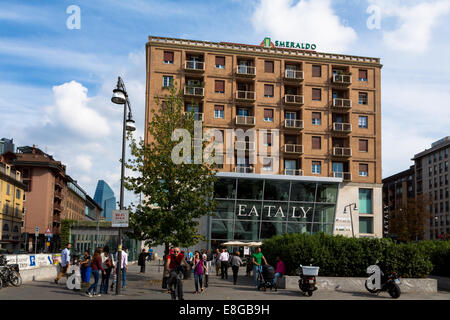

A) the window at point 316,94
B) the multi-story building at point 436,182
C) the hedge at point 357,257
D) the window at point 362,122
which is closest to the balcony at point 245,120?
the window at point 316,94

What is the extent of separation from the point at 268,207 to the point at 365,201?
15491 mm

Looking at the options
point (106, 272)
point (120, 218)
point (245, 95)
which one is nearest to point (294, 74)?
point (245, 95)

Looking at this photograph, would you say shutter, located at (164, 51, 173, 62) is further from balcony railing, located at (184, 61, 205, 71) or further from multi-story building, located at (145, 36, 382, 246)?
balcony railing, located at (184, 61, 205, 71)

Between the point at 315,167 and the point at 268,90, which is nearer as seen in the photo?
the point at 315,167

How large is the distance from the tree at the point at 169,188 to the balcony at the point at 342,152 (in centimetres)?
3161

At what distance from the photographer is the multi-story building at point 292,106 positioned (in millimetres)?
49344

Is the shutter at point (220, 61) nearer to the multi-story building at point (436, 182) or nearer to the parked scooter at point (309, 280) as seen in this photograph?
the parked scooter at point (309, 280)

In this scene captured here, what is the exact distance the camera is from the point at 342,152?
168 ft

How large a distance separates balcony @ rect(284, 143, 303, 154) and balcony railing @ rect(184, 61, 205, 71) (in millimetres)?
12794

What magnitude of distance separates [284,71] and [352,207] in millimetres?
17449

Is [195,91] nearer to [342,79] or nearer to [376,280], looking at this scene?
[342,79]

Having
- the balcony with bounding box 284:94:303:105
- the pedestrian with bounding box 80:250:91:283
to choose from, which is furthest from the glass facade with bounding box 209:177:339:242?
the pedestrian with bounding box 80:250:91:283

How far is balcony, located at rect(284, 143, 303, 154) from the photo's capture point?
50175 millimetres

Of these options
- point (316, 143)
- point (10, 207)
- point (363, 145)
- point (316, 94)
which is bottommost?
point (10, 207)
